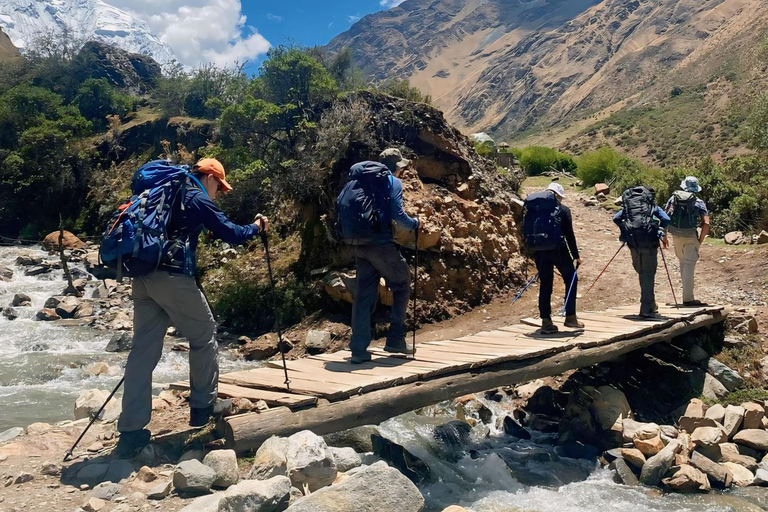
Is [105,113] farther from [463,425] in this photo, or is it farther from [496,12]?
[496,12]

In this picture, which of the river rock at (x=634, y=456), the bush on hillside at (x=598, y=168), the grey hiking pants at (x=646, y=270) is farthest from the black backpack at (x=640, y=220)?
the bush on hillside at (x=598, y=168)

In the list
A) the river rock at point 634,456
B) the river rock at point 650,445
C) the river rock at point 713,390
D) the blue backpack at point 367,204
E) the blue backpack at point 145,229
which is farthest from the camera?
the river rock at point 713,390

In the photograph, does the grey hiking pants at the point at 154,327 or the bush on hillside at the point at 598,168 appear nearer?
the grey hiking pants at the point at 154,327

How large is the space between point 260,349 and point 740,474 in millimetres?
7938

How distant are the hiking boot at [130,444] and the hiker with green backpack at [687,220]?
7492 mm

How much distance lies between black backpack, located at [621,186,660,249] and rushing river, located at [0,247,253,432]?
22.5ft

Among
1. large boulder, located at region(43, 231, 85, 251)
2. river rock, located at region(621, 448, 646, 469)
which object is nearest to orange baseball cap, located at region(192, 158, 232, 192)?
river rock, located at region(621, 448, 646, 469)

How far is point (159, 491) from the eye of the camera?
4.14 metres

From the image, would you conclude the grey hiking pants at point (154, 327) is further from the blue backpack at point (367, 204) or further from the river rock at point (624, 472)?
the river rock at point (624, 472)

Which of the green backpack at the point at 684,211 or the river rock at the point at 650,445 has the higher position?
the green backpack at the point at 684,211

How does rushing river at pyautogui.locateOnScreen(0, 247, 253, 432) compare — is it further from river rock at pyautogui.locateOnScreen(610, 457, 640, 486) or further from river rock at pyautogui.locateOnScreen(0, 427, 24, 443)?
river rock at pyautogui.locateOnScreen(610, 457, 640, 486)

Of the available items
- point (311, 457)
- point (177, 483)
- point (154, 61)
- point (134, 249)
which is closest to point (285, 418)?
point (311, 457)

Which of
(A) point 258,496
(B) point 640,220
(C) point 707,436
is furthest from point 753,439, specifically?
(A) point 258,496

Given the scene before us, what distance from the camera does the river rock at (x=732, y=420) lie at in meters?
7.51
